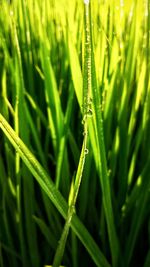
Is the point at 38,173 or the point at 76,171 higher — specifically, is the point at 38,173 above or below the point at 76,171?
above

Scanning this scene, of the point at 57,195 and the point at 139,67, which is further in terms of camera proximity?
the point at 139,67

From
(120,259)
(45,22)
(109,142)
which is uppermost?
(45,22)

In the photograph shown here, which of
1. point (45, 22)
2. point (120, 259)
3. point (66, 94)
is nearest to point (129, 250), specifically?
point (120, 259)

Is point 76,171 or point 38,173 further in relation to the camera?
point 76,171

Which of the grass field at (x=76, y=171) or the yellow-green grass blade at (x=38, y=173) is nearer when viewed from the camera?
the yellow-green grass blade at (x=38, y=173)

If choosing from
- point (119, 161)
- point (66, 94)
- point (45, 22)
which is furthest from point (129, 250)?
point (45, 22)

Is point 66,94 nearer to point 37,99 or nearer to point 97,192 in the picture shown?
point 37,99

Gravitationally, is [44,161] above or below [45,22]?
below

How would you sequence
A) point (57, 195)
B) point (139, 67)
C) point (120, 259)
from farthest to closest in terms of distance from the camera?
point (139, 67) → point (120, 259) → point (57, 195)

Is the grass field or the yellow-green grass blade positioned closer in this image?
the yellow-green grass blade

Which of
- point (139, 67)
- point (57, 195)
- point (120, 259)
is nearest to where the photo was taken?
point (57, 195)

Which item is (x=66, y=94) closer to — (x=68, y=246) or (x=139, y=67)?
(x=139, y=67)
